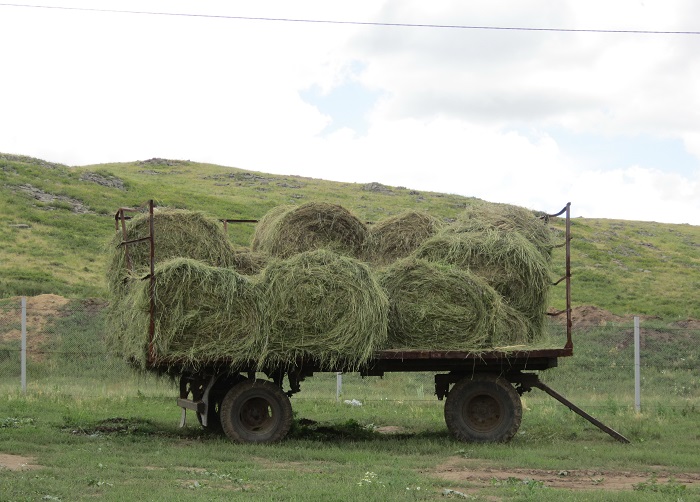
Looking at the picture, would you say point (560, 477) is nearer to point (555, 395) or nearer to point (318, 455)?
point (318, 455)

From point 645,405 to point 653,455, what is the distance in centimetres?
525

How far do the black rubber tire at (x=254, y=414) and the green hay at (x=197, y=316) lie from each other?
0.71 metres

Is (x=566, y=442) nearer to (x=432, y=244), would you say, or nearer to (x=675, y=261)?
(x=432, y=244)

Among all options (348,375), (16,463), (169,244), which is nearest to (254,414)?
(169,244)

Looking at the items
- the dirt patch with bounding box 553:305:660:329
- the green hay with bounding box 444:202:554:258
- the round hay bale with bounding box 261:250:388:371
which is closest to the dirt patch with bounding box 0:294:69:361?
the round hay bale with bounding box 261:250:388:371

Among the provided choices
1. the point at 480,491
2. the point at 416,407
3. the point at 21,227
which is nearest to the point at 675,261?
the point at 21,227

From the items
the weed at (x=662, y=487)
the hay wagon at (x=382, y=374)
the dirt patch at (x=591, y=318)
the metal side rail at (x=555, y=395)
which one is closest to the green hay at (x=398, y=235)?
the hay wagon at (x=382, y=374)

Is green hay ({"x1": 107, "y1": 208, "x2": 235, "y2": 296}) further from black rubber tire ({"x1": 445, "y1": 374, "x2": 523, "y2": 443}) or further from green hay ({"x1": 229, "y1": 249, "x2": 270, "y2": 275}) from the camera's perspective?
black rubber tire ({"x1": 445, "y1": 374, "x2": 523, "y2": 443})

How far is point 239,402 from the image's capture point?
37.2 feet

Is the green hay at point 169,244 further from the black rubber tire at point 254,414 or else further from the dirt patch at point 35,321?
the dirt patch at point 35,321

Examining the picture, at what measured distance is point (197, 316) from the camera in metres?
10.8

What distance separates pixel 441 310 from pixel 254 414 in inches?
109

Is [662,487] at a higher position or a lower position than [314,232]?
lower

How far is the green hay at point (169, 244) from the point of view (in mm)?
12094
